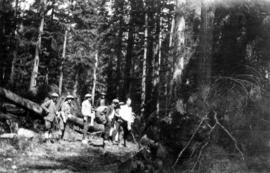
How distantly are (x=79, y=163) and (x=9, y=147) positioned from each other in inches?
96.5

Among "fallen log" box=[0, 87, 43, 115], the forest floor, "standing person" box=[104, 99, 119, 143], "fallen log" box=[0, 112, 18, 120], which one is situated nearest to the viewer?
the forest floor

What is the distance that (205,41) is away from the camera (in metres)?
8.24

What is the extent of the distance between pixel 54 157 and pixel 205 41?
19.6ft

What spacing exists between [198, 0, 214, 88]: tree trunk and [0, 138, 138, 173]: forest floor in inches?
139

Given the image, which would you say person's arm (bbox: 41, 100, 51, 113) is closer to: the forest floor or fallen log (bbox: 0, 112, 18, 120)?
the forest floor

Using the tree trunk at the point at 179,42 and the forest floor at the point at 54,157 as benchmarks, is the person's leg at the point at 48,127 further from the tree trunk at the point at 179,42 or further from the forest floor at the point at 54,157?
the tree trunk at the point at 179,42

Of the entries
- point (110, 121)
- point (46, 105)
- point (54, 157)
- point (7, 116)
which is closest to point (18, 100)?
point (7, 116)

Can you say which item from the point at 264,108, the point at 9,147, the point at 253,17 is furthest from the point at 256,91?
the point at 9,147

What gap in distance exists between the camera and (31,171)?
29.1 feet

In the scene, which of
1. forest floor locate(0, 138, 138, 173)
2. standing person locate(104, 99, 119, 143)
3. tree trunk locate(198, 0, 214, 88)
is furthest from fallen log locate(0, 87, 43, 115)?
tree trunk locate(198, 0, 214, 88)

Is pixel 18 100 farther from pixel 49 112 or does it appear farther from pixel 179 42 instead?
pixel 179 42

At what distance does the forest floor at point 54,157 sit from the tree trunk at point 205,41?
3535mm

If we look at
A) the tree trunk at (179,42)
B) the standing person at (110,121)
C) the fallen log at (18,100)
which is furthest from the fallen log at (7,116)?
the tree trunk at (179,42)

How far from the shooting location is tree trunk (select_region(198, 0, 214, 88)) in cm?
802
